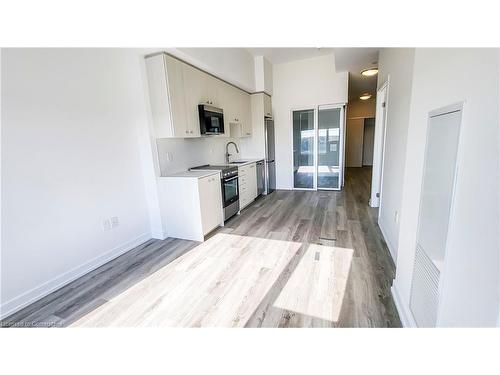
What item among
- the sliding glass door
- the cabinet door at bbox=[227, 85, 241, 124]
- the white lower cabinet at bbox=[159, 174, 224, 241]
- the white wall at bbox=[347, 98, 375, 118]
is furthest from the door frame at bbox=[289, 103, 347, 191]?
the white wall at bbox=[347, 98, 375, 118]

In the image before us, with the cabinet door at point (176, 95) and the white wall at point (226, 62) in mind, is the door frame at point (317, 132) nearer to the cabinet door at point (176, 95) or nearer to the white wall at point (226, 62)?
the white wall at point (226, 62)

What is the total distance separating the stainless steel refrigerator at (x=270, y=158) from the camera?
17.4ft

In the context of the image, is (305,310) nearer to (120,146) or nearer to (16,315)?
(16,315)

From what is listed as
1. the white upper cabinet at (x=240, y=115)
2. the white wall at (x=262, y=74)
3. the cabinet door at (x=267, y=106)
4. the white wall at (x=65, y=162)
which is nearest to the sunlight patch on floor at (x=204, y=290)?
the white wall at (x=65, y=162)

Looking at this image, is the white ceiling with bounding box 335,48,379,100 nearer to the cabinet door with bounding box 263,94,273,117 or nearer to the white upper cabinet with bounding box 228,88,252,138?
the cabinet door with bounding box 263,94,273,117

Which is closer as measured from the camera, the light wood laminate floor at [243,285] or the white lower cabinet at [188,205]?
the light wood laminate floor at [243,285]

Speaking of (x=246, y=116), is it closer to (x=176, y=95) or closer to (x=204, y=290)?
(x=176, y=95)

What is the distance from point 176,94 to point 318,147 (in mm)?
3704

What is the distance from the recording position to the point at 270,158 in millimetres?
5484

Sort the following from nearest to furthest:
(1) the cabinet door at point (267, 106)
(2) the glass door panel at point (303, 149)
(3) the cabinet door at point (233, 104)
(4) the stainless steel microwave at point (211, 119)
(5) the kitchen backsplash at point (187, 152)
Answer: (5) the kitchen backsplash at point (187, 152)
(4) the stainless steel microwave at point (211, 119)
(3) the cabinet door at point (233, 104)
(1) the cabinet door at point (267, 106)
(2) the glass door panel at point (303, 149)

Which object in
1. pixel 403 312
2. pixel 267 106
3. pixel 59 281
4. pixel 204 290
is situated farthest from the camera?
pixel 267 106

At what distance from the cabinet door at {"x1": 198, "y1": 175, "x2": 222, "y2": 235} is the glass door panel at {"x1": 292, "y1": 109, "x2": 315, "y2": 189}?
2898 millimetres

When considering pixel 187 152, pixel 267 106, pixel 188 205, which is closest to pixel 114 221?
pixel 188 205

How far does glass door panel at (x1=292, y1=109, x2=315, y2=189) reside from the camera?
17.7ft
